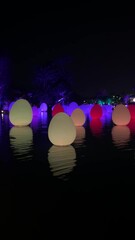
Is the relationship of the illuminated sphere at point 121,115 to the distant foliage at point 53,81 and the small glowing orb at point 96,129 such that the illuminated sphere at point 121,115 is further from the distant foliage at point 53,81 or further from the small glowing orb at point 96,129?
the distant foliage at point 53,81

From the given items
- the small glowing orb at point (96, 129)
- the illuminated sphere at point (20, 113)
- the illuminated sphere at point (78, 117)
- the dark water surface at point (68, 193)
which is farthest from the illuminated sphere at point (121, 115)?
the dark water surface at point (68, 193)

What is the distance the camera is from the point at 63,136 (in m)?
7.94

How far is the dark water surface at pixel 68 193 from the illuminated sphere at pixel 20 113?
6.41 metres

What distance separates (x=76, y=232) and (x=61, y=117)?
4.94 m

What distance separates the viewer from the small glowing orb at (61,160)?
17.2 ft

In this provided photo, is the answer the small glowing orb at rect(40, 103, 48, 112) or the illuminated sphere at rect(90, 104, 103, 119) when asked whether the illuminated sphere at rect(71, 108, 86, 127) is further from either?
the small glowing orb at rect(40, 103, 48, 112)

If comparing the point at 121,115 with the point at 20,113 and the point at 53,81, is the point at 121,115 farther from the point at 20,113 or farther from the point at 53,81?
the point at 53,81

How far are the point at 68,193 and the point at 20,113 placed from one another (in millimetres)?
9738

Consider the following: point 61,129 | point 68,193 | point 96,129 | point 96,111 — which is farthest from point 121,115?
point 68,193

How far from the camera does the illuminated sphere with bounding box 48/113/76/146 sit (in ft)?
25.6

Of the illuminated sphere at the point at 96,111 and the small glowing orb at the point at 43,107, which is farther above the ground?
the small glowing orb at the point at 43,107

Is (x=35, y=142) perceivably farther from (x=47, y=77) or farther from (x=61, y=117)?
(x=47, y=77)

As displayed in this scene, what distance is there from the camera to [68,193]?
415 centimetres

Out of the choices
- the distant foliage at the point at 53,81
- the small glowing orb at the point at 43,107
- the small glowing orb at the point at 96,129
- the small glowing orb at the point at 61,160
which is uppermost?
the distant foliage at the point at 53,81
